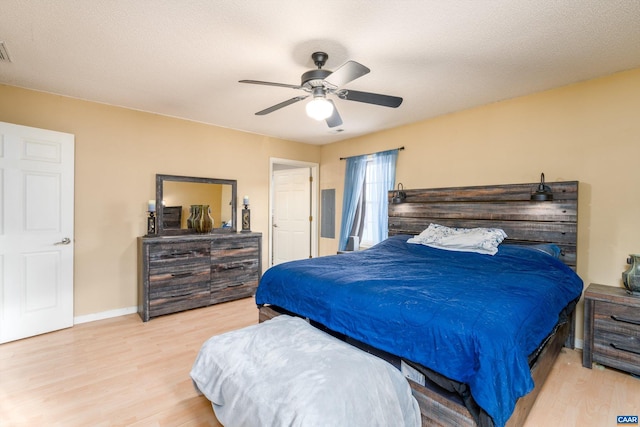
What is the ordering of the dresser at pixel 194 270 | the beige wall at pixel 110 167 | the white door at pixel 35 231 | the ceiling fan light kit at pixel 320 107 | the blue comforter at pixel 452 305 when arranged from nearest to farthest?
1. the blue comforter at pixel 452 305
2. the ceiling fan light kit at pixel 320 107
3. the white door at pixel 35 231
4. the beige wall at pixel 110 167
5. the dresser at pixel 194 270

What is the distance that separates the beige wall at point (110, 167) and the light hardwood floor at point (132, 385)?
0.64 meters

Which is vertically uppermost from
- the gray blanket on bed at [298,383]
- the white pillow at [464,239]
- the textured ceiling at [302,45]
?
the textured ceiling at [302,45]

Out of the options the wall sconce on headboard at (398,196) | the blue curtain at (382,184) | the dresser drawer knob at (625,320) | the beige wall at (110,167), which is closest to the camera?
the dresser drawer knob at (625,320)

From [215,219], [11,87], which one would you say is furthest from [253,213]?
[11,87]

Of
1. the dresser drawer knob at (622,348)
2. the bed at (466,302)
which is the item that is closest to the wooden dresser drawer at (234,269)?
the bed at (466,302)

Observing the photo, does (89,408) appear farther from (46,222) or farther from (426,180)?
(426,180)

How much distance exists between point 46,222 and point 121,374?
73.5 inches

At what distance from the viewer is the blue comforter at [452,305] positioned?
1.43 metres

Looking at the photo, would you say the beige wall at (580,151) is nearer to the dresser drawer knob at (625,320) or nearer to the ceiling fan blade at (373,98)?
the dresser drawer knob at (625,320)

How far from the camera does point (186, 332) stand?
10.4 ft

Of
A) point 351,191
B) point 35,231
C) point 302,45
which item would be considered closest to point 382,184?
point 351,191

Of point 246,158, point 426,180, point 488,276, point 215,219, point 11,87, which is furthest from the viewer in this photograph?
point 246,158

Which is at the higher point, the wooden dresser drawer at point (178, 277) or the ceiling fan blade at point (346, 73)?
the ceiling fan blade at point (346, 73)

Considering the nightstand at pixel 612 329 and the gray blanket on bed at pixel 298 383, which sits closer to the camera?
the gray blanket on bed at pixel 298 383
